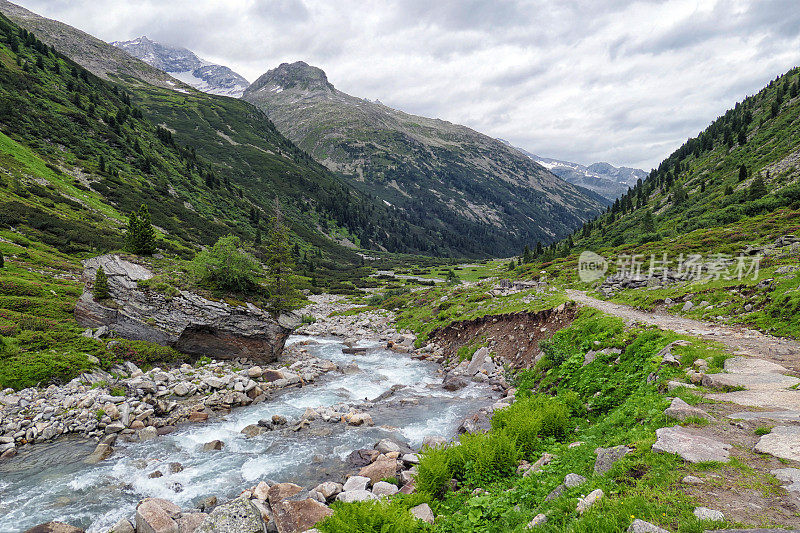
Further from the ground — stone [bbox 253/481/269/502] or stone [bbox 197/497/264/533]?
stone [bbox 197/497/264/533]

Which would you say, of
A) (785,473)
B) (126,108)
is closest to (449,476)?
(785,473)

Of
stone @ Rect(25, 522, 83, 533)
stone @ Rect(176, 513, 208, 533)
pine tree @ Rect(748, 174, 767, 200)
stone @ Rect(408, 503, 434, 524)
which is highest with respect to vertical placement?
pine tree @ Rect(748, 174, 767, 200)

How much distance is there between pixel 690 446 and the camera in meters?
6.64

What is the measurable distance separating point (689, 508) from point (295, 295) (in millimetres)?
32930

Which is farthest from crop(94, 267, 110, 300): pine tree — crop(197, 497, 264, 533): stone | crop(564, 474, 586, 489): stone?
crop(564, 474, 586, 489): stone

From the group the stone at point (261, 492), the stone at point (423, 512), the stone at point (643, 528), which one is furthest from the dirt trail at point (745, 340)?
the stone at point (261, 492)

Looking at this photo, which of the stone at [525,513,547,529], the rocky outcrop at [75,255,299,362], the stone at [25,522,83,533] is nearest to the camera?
the stone at [525,513,547,529]

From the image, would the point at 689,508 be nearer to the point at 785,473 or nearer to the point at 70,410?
the point at 785,473

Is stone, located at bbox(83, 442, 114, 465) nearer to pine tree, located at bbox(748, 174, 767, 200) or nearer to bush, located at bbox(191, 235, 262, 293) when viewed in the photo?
bush, located at bbox(191, 235, 262, 293)

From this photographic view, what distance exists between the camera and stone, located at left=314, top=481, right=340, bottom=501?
36.2 feet

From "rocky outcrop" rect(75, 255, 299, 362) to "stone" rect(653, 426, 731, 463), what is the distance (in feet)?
89.1

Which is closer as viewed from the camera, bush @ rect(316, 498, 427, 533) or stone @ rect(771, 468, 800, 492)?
stone @ rect(771, 468, 800, 492)

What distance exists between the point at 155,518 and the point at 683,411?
14.5 metres

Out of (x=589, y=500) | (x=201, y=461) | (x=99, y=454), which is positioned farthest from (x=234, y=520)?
(x=99, y=454)
